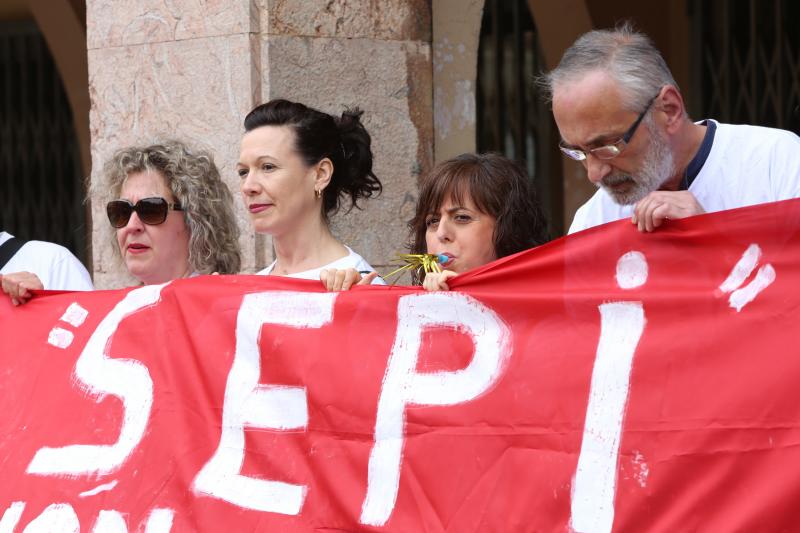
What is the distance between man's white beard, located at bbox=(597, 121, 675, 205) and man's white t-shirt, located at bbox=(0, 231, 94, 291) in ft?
6.21

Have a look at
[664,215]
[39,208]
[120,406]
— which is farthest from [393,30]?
[39,208]

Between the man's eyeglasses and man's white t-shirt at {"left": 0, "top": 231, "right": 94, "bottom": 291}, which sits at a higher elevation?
the man's eyeglasses

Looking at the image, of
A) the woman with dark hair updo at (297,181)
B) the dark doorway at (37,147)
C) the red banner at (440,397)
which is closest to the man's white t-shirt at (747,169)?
the red banner at (440,397)

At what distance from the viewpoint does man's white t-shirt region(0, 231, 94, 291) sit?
468 cm

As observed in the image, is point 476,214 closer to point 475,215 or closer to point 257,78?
point 475,215

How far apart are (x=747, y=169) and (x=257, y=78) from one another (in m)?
2.36

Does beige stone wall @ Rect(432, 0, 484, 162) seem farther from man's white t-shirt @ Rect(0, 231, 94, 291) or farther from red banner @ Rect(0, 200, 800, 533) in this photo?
red banner @ Rect(0, 200, 800, 533)

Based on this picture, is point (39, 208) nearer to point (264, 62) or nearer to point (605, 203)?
point (264, 62)

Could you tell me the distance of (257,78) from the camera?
5.34m

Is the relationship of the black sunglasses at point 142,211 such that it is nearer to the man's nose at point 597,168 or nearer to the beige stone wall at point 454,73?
the man's nose at point 597,168

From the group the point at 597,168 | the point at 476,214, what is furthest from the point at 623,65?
the point at 476,214

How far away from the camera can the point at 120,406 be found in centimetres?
413

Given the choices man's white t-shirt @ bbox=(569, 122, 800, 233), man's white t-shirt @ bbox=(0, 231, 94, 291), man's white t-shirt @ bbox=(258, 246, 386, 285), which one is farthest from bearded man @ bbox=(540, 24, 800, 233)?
Result: man's white t-shirt @ bbox=(0, 231, 94, 291)

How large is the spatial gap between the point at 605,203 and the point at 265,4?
2.04 meters
